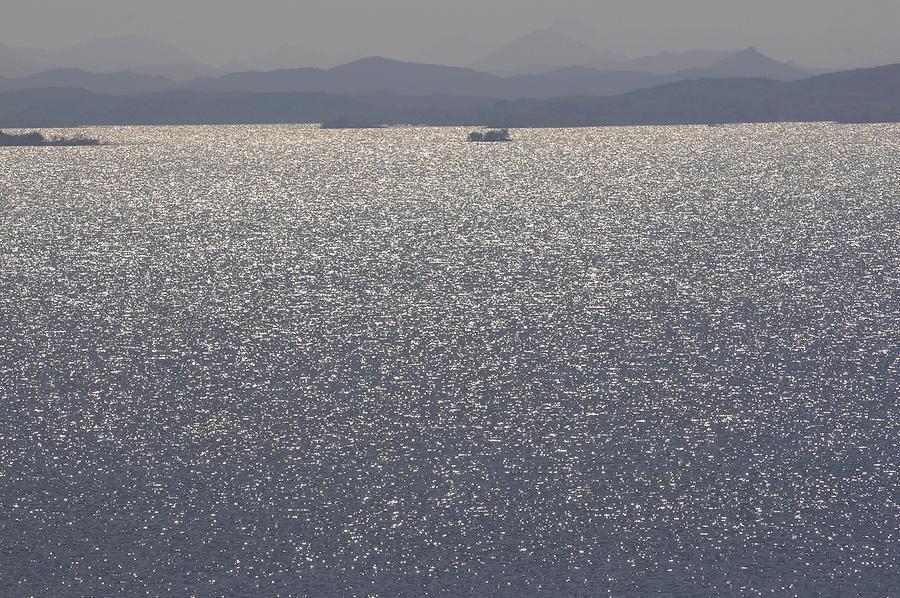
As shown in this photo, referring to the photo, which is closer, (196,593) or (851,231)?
(196,593)

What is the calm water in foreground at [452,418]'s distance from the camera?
22375mm

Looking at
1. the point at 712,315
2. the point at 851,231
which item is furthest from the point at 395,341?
the point at 851,231

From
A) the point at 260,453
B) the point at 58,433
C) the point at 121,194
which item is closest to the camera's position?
the point at 260,453

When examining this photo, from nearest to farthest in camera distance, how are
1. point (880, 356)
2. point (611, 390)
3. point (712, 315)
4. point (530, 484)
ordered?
point (530, 484)
point (611, 390)
point (880, 356)
point (712, 315)

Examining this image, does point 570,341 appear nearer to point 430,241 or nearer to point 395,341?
point 395,341

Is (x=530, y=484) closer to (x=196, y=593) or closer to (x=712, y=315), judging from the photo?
(x=196, y=593)

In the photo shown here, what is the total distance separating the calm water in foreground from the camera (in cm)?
2238

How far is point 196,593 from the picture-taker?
68.7 ft

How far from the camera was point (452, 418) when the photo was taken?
32375 millimetres

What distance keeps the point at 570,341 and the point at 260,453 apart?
16.7m

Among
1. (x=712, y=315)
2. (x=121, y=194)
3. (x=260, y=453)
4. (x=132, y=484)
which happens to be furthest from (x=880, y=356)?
(x=121, y=194)

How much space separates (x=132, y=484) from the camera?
26.8 meters

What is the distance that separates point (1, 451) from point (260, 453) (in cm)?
651

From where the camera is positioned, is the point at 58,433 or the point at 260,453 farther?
the point at 58,433
